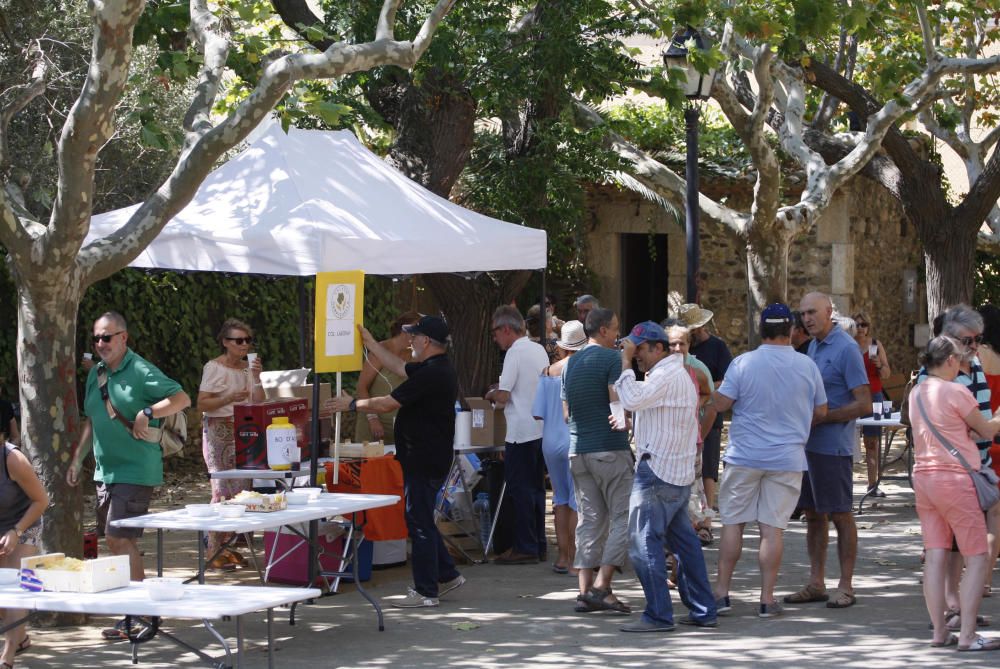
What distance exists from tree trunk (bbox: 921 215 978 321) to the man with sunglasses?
476 inches

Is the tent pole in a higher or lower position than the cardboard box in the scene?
higher

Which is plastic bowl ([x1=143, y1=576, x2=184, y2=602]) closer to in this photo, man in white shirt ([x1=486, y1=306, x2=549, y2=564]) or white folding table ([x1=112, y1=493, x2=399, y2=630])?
white folding table ([x1=112, y1=493, x2=399, y2=630])

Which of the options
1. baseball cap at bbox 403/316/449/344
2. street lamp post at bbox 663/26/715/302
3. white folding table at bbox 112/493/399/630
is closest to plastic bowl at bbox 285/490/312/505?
white folding table at bbox 112/493/399/630

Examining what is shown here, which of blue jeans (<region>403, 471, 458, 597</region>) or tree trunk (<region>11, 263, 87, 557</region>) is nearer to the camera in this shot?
tree trunk (<region>11, 263, 87, 557</region>)

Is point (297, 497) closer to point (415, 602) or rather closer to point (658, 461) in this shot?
point (415, 602)

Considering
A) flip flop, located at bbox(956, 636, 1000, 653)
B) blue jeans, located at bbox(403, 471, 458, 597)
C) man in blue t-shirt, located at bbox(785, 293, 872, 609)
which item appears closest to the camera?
flip flop, located at bbox(956, 636, 1000, 653)

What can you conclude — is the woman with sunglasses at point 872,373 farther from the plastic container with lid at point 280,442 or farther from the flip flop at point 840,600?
the plastic container with lid at point 280,442

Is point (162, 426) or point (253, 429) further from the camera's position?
point (253, 429)

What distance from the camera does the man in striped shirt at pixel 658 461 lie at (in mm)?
7262

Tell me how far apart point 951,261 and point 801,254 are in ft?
7.49

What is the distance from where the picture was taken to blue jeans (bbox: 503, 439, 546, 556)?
9477 millimetres

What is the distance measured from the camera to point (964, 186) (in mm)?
22609

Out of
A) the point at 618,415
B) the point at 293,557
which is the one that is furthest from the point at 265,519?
the point at 618,415

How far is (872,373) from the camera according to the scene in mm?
12000
